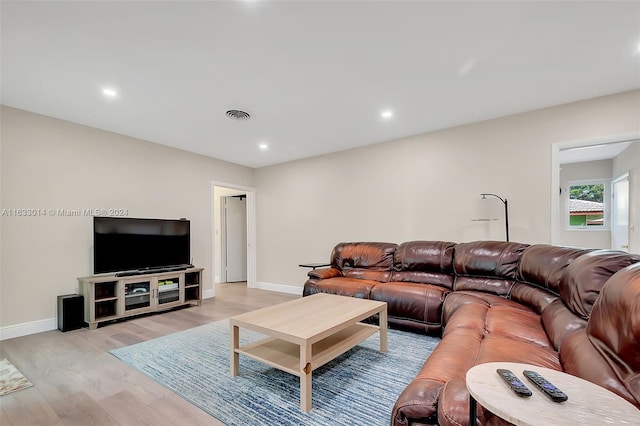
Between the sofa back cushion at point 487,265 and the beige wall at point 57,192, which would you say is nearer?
the sofa back cushion at point 487,265

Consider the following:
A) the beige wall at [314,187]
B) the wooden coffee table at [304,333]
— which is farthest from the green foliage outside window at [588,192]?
the wooden coffee table at [304,333]

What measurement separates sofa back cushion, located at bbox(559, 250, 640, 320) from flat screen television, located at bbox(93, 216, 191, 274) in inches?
183

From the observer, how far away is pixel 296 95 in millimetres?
3002

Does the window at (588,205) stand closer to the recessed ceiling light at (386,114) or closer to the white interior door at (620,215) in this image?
the white interior door at (620,215)

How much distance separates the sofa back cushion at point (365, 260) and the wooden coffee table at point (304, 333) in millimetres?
1306

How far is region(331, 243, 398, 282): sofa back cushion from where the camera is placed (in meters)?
4.04

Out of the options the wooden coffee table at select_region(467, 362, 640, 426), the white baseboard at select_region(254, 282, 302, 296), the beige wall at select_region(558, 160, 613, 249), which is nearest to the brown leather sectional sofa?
the wooden coffee table at select_region(467, 362, 640, 426)

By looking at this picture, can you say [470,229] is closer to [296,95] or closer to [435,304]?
[435,304]

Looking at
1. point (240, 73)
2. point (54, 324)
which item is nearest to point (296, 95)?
point (240, 73)

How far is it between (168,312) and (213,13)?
389 centimetres

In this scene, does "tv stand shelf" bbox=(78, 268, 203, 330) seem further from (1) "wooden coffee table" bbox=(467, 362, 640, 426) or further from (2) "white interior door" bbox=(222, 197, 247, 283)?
(1) "wooden coffee table" bbox=(467, 362, 640, 426)

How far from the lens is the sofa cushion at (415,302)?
3066mm

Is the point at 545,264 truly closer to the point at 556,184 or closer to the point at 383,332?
the point at 556,184

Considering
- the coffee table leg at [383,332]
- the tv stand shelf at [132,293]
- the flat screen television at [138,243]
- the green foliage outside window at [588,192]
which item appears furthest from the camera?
the green foliage outside window at [588,192]
